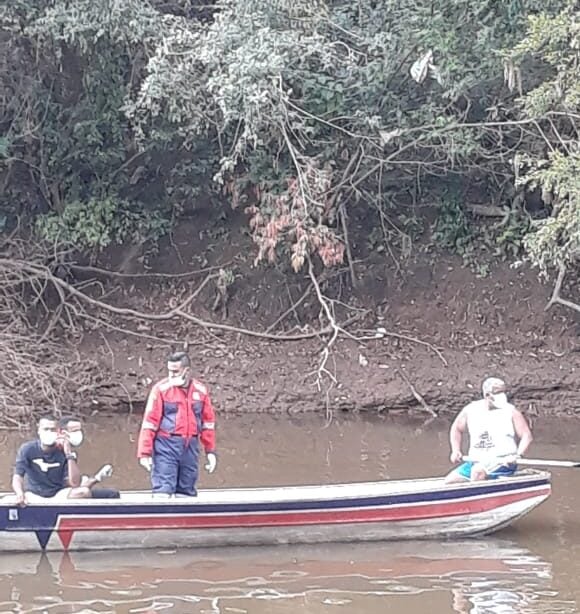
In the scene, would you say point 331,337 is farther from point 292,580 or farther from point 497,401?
point 292,580

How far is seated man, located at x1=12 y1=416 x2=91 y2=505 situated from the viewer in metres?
10.1

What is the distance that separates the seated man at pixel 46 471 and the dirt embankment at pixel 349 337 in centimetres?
653

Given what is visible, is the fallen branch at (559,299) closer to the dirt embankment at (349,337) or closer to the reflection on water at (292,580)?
the dirt embankment at (349,337)

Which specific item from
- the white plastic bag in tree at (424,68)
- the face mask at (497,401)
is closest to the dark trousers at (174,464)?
the face mask at (497,401)

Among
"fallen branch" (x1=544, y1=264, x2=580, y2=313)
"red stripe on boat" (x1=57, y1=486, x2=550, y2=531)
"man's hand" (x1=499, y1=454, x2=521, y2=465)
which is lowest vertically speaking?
"red stripe on boat" (x1=57, y1=486, x2=550, y2=531)

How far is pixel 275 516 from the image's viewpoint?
10672 millimetres

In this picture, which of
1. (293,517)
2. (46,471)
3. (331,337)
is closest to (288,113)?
(331,337)

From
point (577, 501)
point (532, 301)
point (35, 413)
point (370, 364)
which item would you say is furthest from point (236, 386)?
point (577, 501)

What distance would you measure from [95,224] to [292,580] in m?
10.7

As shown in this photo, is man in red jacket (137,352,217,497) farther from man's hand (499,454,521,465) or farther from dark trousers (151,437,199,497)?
man's hand (499,454,521,465)

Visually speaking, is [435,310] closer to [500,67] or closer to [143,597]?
[500,67]

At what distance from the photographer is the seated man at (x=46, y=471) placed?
1015 cm

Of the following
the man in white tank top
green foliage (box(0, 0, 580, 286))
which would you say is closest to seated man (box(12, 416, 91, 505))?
the man in white tank top

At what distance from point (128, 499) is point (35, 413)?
5.67 meters
